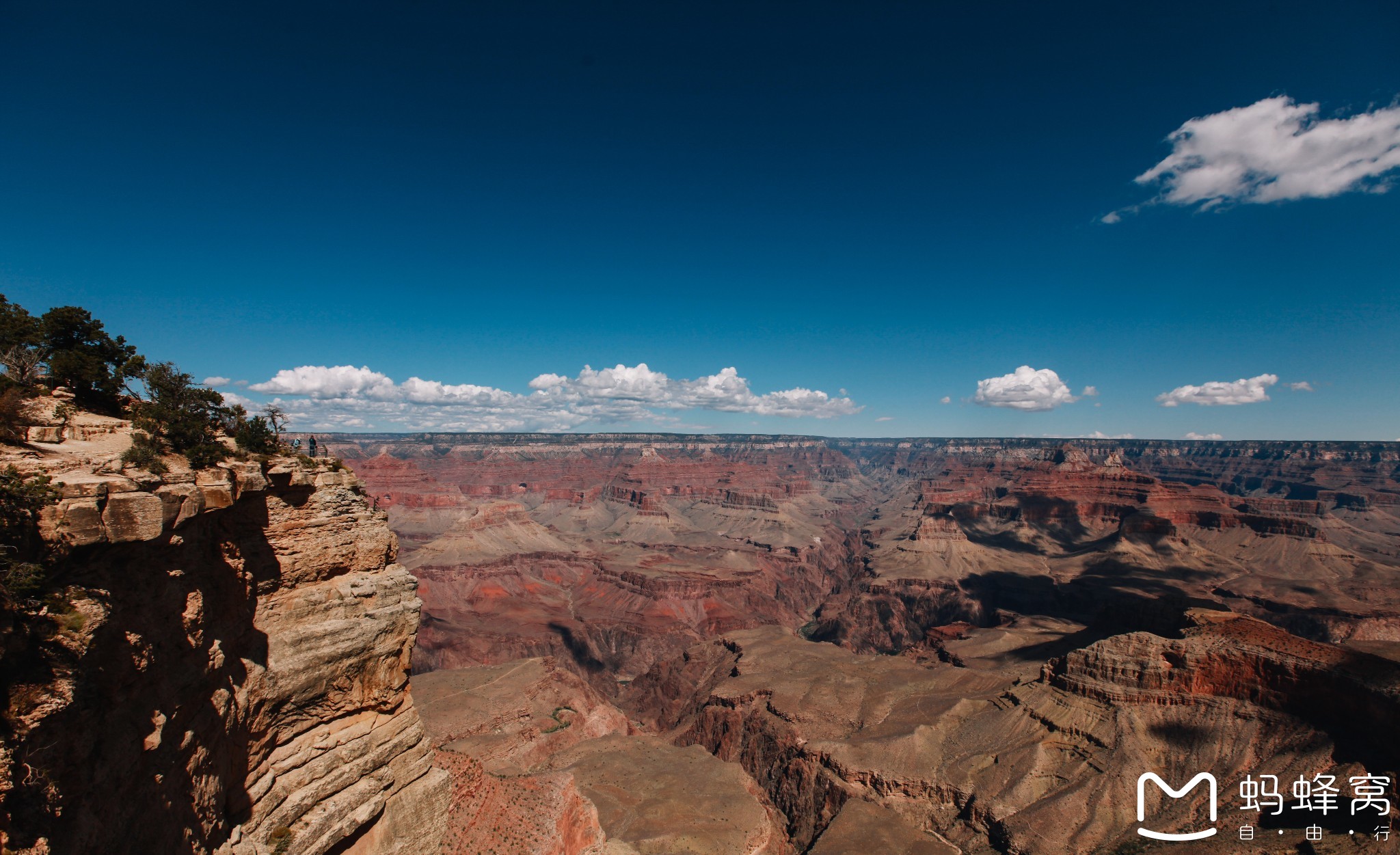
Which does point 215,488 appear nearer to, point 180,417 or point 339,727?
point 180,417

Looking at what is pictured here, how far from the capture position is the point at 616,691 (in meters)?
94.0

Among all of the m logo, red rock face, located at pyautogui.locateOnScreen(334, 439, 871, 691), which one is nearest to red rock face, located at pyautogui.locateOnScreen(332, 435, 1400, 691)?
red rock face, located at pyautogui.locateOnScreen(334, 439, 871, 691)

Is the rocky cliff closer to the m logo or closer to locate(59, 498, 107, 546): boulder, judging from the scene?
locate(59, 498, 107, 546): boulder

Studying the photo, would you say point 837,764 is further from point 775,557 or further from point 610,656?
point 775,557

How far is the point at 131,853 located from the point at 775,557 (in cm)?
17140

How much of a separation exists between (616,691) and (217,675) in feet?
292

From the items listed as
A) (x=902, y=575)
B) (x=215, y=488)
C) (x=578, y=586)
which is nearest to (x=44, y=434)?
(x=215, y=488)

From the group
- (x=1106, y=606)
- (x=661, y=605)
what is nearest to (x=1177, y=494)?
(x=1106, y=606)

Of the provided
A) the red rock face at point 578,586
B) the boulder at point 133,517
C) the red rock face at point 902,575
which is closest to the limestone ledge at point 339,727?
the boulder at point 133,517

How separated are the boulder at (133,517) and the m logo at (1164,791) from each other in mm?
56869

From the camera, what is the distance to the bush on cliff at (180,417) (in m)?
13.6

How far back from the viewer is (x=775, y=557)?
175 m

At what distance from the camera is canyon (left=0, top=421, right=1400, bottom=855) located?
10.0 meters

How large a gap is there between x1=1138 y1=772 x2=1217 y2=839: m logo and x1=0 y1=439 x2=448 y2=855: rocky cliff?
158ft
